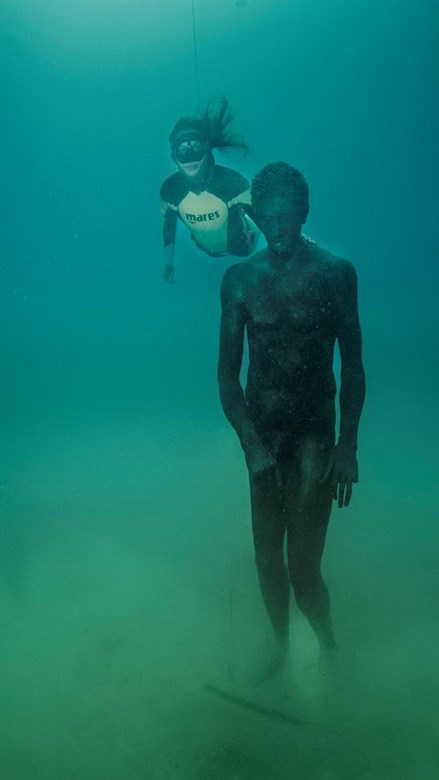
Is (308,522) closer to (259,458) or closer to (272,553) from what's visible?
(272,553)

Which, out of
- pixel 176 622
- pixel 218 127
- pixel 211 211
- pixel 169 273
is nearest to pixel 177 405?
pixel 169 273

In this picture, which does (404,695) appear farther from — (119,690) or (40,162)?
(40,162)

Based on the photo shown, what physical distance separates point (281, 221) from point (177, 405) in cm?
99

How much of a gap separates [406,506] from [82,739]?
1.82 meters

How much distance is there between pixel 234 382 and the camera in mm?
2652

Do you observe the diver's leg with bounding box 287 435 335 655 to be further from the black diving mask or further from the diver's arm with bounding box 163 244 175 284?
the black diving mask

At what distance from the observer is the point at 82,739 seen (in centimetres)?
274

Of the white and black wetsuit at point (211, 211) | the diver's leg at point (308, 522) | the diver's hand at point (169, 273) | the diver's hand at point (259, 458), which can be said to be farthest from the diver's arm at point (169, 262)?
the diver's leg at point (308, 522)

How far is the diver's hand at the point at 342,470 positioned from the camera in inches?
104

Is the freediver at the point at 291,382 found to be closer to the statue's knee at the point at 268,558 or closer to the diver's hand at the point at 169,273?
the statue's knee at the point at 268,558

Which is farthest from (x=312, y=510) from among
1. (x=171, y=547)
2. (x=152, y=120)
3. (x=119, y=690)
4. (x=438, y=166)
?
(x=152, y=120)

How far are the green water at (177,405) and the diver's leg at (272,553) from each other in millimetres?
115

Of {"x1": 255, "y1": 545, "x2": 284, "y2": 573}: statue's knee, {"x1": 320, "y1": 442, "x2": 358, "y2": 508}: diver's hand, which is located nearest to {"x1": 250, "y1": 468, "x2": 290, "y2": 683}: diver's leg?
{"x1": 255, "y1": 545, "x2": 284, "y2": 573}: statue's knee

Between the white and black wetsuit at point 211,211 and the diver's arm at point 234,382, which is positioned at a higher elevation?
the white and black wetsuit at point 211,211
